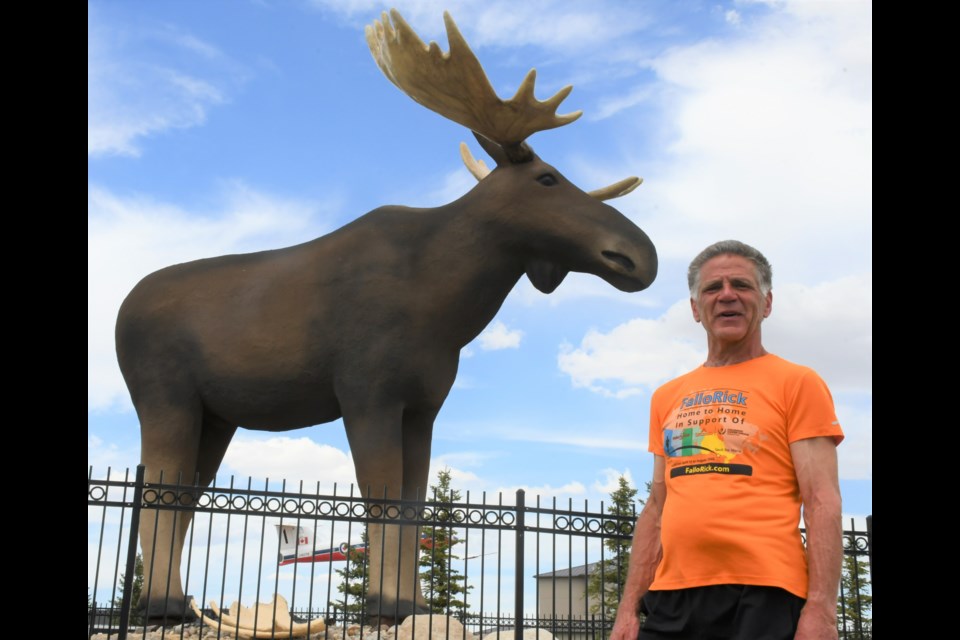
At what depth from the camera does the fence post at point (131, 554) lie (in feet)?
19.0

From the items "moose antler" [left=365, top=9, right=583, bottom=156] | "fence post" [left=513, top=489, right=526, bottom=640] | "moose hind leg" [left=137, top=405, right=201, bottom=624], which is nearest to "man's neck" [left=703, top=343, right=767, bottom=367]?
"fence post" [left=513, top=489, right=526, bottom=640]

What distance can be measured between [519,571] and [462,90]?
362cm

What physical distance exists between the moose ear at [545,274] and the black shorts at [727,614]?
14.3ft

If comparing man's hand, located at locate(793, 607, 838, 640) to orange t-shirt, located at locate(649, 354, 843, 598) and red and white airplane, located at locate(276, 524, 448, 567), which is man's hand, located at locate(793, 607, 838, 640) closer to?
orange t-shirt, located at locate(649, 354, 843, 598)

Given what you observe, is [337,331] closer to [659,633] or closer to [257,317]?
[257,317]

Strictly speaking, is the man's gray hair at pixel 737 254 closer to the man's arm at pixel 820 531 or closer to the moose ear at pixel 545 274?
the man's arm at pixel 820 531

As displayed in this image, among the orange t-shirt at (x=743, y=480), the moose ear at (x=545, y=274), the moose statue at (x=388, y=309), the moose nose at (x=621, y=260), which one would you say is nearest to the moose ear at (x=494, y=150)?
the moose statue at (x=388, y=309)

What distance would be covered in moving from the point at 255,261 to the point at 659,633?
5532 mm

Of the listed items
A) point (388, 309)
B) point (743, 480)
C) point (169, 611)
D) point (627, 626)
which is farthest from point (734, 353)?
point (169, 611)

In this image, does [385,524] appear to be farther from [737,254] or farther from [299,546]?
[737,254]

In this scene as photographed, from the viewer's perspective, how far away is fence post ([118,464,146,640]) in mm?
5805

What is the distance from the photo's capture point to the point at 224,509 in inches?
239

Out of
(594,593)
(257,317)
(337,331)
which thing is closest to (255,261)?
(257,317)

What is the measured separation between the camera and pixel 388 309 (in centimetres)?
670
